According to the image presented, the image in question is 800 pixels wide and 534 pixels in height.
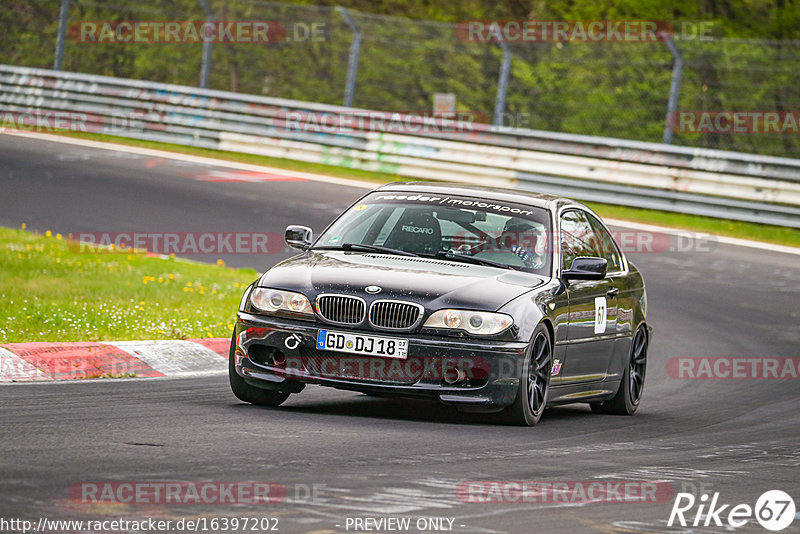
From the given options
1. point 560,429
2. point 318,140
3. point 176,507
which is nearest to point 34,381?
point 560,429

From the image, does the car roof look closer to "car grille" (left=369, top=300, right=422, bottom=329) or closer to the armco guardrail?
"car grille" (left=369, top=300, right=422, bottom=329)

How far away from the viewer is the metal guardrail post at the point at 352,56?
2520cm

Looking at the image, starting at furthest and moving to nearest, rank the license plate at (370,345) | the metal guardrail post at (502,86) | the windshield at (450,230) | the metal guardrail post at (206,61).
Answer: the metal guardrail post at (206,61) → the metal guardrail post at (502,86) → the windshield at (450,230) → the license plate at (370,345)

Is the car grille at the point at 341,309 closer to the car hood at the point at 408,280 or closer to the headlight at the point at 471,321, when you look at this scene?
the car hood at the point at 408,280

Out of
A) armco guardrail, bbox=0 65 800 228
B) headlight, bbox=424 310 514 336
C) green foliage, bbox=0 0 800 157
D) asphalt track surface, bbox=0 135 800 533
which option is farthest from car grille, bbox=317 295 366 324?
green foliage, bbox=0 0 800 157

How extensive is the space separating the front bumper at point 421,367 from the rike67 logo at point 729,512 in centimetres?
181

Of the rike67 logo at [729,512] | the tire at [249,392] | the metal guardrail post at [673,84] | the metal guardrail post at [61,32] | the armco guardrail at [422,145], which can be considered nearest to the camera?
the rike67 logo at [729,512]

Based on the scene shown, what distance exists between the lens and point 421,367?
8.27 metres

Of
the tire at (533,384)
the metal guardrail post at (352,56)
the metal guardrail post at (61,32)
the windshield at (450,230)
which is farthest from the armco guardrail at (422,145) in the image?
the tire at (533,384)

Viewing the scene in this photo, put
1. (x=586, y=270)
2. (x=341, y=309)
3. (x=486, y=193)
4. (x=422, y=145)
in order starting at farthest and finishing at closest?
(x=422, y=145)
(x=486, y=193)
(x=586, y=270)
(x=341, y=309)

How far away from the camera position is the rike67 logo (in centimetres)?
613

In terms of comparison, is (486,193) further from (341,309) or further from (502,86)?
(502,86)

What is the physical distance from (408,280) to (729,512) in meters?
Answer: 2.71

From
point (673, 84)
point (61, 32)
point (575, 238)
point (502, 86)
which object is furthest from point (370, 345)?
point (61, 32)
